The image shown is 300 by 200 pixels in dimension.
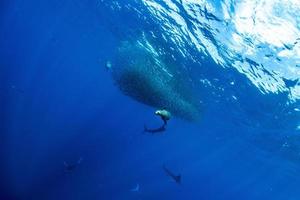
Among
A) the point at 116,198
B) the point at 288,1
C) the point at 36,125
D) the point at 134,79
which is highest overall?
the point at 288,1

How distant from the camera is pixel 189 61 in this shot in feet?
74.5

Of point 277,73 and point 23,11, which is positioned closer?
point 277,73

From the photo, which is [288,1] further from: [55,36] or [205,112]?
[55,36]

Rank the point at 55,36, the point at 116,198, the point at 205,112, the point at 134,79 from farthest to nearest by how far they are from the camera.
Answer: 1. the point at 116,198
2. the point at 55,36
3. the point at 205,112
4. the point at 134,79

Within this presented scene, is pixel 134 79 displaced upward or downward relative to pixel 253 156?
downward

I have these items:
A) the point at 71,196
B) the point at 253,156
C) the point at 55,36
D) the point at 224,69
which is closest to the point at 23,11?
the point at 55,36

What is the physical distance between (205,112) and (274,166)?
13.9 m

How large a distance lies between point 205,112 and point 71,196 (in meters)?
17.5

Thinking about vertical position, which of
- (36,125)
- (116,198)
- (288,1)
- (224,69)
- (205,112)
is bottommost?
(116,198)

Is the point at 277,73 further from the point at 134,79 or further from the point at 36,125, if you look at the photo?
the point at 36,125

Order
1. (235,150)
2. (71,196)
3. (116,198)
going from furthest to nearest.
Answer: (116,198) → (235,150) → (71,196)

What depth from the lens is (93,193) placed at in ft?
136

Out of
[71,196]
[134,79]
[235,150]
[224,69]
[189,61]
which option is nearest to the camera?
[224,69]

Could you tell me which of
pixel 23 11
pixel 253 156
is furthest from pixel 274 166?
pixel 23 11
